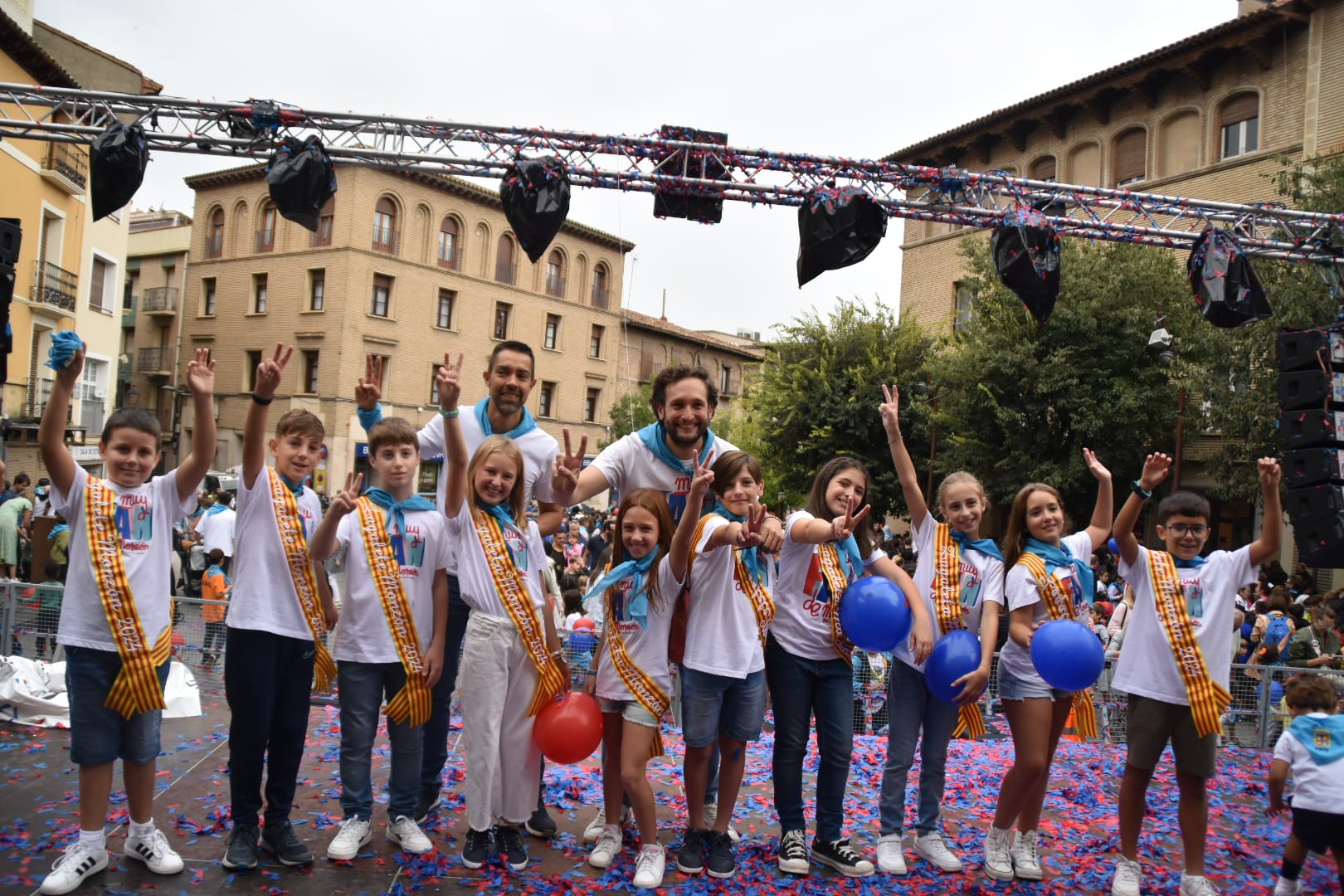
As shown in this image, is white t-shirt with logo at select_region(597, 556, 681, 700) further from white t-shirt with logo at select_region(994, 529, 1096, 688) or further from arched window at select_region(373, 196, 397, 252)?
arched window at select_region(373, 196, 397, 252)

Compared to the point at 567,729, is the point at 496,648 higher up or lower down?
higher up

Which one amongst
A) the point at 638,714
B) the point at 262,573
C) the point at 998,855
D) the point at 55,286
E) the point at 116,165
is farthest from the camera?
the point at 55,286

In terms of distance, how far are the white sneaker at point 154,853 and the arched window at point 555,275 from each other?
33.3 metres

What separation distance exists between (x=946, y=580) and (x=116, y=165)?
599 centimetres

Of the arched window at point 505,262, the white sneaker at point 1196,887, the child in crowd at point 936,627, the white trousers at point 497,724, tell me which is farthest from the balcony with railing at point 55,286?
the white sneaker at point 1196,887

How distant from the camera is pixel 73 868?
3471 mm

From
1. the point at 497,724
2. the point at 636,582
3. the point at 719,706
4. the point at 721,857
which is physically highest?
the point at 636,582

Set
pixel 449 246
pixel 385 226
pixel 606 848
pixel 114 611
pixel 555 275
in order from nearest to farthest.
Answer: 1. pixel 114 611
2. pixel 606 848
3. pixel 385 226
4. pixel 449 246
5. pixel 555 275

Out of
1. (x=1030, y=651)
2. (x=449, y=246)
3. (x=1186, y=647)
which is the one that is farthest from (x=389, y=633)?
(x=449, y=246)

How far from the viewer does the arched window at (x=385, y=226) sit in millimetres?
31109

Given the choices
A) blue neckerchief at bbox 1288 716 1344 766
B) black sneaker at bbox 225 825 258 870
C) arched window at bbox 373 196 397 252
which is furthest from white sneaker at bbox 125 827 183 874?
arched window at bbox 373 196 397 252

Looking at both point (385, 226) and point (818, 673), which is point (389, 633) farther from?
point (385, 226)

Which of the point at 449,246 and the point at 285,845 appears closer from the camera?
the point at 285,845

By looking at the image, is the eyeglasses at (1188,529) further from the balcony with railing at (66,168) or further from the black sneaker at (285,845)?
the balcony with railing at (66,168)
